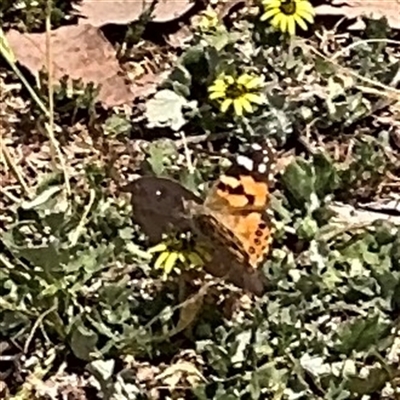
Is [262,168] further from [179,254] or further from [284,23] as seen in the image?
[284,23]

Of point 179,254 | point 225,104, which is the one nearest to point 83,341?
point 179,254

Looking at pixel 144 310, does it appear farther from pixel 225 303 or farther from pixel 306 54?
pixel 306 54

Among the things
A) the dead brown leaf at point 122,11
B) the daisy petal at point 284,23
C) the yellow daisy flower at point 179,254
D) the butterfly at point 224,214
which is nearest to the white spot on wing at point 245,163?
the butterfly at point 224,214

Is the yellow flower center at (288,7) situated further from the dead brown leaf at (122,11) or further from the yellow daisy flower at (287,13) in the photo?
the dead brown leaf at (122,11)

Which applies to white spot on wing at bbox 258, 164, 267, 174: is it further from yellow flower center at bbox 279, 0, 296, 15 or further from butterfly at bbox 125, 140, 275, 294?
yellow flower center at bbox 279, 0, 296, 15

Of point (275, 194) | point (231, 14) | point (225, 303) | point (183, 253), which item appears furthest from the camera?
point (231, 14)

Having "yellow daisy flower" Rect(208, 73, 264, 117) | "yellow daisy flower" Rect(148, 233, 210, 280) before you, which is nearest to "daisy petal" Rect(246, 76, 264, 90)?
"yellow daisy flower" Rect(208, 73, 264, 117)

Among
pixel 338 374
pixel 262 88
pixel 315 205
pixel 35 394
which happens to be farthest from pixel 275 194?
pixel 35 394
